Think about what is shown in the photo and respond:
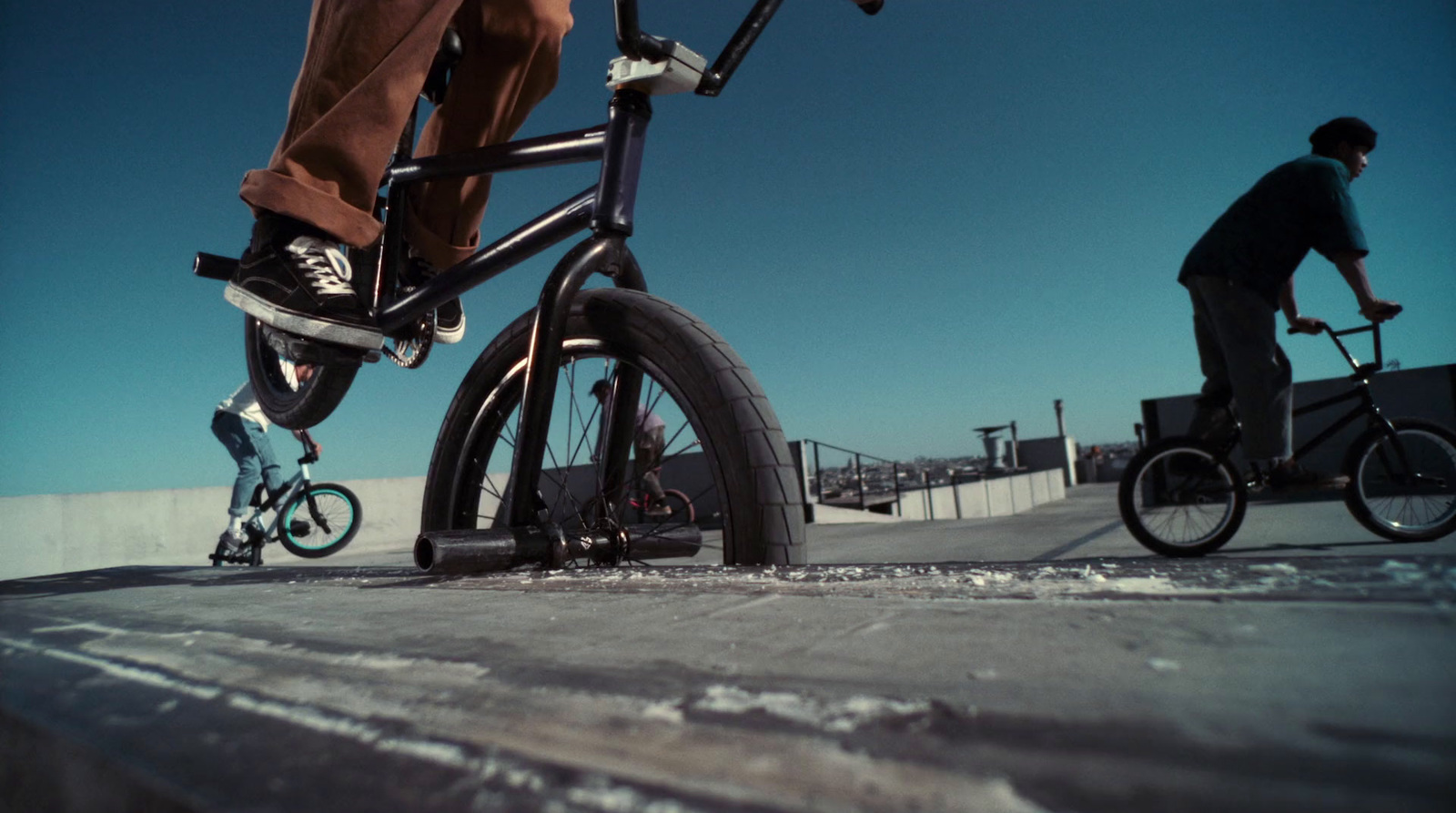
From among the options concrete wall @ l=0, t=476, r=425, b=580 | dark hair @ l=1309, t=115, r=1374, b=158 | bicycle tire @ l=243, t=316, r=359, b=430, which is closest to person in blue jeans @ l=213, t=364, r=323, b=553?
concrete wall @ l=0, t=476, r=425, b=580

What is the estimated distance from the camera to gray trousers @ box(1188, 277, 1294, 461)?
8.04ft

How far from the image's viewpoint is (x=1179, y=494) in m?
2.64

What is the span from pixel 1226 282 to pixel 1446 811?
2936 mm

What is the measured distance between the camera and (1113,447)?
894 inches

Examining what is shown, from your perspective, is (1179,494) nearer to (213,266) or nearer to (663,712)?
(663,712)

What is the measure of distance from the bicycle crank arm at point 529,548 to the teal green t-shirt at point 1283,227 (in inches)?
96.5

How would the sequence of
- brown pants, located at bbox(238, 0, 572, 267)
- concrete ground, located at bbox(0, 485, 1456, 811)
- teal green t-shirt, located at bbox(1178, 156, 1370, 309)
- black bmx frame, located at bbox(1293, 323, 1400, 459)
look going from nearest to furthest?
1. concrete ground, located at bbox(0, 485, 1456, 811)
2. brown pants, located at bbox(238, 0, 572, 267)
3. teal green t-shirt, located at bbox(1178, 156, 1370, 309)
4. black bmx frame, located at bbox(1293, 323, 1400, 459)

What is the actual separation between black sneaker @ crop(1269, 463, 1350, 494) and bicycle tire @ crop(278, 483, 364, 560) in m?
5.16

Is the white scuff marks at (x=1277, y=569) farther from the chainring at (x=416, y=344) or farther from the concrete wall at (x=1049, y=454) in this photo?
the concrete wall at (x=1049, y=454)

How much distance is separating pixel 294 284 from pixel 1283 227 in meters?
3.05

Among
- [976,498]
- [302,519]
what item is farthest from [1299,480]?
[976,498]

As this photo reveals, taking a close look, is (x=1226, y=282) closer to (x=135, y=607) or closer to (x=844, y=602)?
(x=844, y=602)

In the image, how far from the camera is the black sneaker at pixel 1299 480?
2486 mm

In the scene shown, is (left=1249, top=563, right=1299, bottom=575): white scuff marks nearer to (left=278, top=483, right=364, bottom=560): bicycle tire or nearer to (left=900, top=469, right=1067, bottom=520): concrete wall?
(left=278, top=483, right=364, bottom=560): bicycle tire
